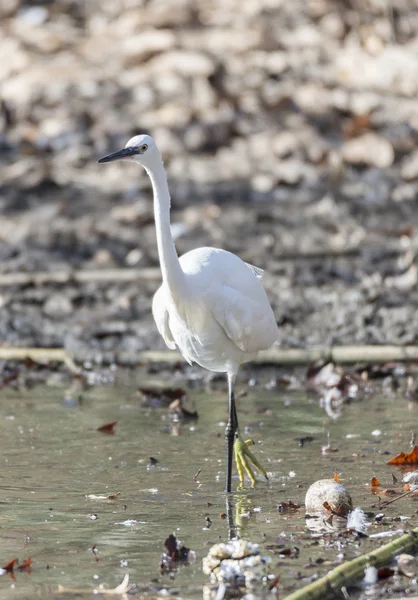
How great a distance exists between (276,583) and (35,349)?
16.9ft

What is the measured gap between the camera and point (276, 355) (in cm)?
849

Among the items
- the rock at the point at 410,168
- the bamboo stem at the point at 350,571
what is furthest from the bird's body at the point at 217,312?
the rock at the point at 410,168

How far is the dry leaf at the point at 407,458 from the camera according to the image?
599 cm

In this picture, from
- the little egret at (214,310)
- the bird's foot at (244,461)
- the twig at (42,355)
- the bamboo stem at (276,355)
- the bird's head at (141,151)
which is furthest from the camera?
the twig at (42,355)

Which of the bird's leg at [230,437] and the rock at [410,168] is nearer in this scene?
the bird's leg at [230,437]

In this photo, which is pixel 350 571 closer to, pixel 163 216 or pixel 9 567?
pixel 9 567

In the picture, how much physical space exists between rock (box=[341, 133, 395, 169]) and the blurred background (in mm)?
19

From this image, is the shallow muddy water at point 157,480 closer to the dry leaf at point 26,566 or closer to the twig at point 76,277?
the dry leaf at point 26,566

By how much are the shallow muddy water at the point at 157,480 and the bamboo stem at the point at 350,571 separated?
0.20 metres

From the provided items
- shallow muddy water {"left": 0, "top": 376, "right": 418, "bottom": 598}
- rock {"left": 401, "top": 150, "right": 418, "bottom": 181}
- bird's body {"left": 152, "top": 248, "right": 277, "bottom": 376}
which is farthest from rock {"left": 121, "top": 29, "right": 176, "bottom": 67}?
bird's body {"left": 152, "top": 248, "right": 277, "bottom": 376}

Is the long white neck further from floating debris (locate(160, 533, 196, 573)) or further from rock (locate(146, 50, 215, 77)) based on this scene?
rock (locate(146, 50, 215, 77))

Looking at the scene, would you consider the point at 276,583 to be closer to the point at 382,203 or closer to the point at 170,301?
the point at 170,301

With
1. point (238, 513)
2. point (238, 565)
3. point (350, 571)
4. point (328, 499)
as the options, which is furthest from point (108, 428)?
point (350, 571)

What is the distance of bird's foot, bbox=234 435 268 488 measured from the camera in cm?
593
